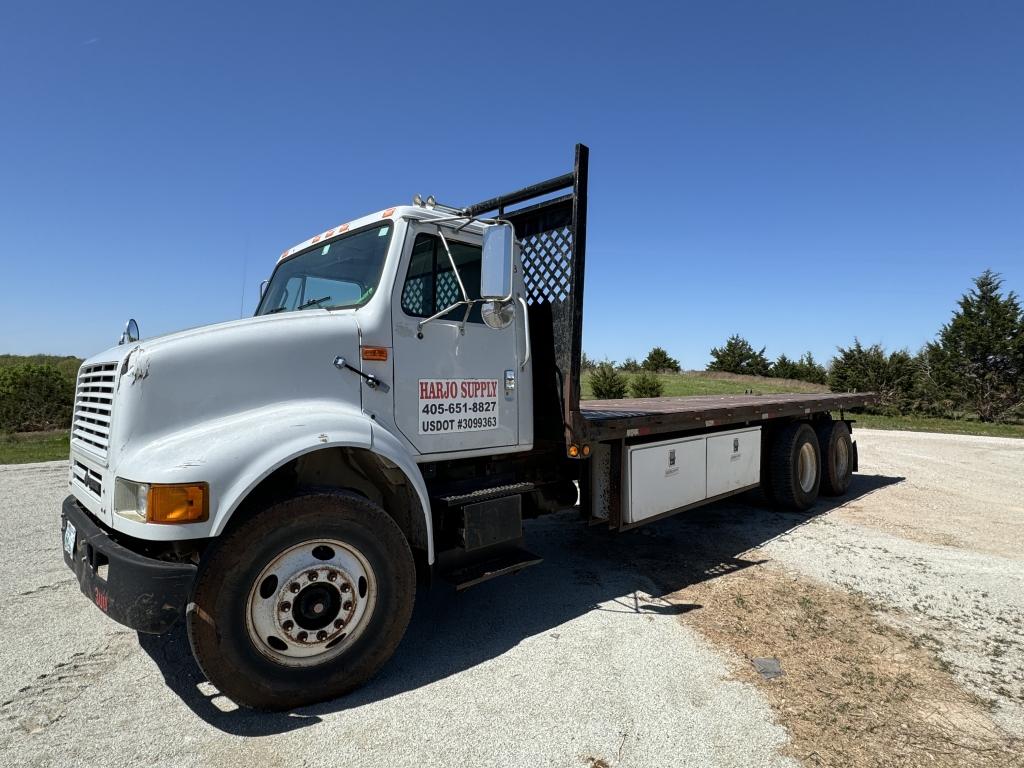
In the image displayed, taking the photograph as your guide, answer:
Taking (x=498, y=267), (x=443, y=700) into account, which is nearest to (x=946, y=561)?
(x=443, y=700)

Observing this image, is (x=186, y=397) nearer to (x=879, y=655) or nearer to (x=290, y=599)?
(x=290, y=599)

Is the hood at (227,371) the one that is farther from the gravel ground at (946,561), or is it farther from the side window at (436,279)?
the gravel ground at (946,561)

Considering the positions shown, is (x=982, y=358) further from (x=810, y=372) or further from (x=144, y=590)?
(x=144, y=590)

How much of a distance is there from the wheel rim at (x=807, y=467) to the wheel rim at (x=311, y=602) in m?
6.09

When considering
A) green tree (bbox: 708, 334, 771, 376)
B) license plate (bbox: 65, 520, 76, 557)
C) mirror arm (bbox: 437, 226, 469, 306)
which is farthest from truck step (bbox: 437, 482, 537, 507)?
green tree (bbox: 708, 334, 771, 376)

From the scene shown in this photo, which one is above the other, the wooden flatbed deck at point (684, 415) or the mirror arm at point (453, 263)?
the mirror arm at point (453, 263)

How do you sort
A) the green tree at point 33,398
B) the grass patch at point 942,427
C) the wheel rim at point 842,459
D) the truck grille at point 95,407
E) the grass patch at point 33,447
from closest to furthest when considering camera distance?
1. the truck grille at point 95,407
2. the wheel rim at point 842,459
3. the grass patch at point 33,447
4. the green tree at point 33,398
5. the grass patch at point 942,427

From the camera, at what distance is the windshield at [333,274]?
11.9 feet

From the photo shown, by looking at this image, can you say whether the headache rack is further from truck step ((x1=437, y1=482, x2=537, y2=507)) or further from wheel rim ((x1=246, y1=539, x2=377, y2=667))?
wheel rim ((x1=246, y1=539, x2=377, y2=667))

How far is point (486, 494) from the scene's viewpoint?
3.80 metres

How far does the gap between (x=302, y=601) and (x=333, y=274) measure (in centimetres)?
206

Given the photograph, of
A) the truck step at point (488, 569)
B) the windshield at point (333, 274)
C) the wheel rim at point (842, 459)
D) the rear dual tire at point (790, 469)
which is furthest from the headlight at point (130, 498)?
the wheel rim at point (842, 459)

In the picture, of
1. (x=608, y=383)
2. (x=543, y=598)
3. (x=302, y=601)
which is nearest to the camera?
(x=302, y=601)

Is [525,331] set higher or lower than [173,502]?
higher
